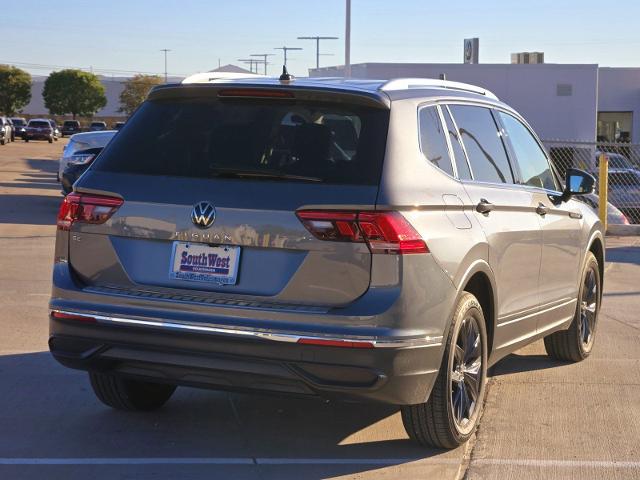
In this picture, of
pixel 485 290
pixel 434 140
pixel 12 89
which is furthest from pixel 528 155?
pixel 12 89

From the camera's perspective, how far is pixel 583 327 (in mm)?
8172

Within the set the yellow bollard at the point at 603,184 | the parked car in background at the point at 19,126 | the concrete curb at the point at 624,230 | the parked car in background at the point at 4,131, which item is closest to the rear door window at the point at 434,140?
the yellow bollard at the point at 603,184

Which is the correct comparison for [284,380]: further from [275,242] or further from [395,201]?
[395,201]

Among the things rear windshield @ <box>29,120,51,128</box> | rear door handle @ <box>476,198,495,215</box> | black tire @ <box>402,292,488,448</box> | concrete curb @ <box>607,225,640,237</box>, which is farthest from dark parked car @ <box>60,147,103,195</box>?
rear windshield @ <box>29,120,51,128</box>

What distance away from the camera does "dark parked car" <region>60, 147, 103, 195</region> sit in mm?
17672

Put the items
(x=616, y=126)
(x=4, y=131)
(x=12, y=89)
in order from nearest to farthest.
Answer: (x=616, y=126), (x=4, y=131), (x=12, y=89)

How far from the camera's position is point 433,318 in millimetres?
5195

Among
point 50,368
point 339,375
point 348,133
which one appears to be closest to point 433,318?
point 339,375

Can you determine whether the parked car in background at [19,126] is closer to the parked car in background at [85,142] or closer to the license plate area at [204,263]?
the parked car in background at [85,142]

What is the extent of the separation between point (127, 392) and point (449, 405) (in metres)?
1.85

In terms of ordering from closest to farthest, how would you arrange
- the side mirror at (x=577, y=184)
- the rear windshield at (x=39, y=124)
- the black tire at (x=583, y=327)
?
the side mirror at (x=577, y=184)
the black tire at (x=583, y=327)
the rear windshield at (x=39, y=124)

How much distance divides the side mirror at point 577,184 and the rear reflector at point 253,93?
275 centimetres

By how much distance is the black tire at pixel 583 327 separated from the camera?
795 centimetres

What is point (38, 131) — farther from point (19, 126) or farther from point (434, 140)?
point (434, 140)
